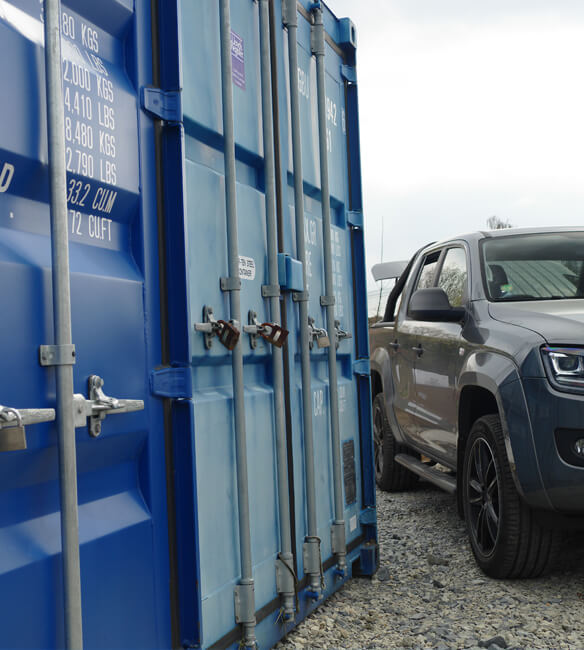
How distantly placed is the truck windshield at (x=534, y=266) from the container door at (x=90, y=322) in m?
2.90

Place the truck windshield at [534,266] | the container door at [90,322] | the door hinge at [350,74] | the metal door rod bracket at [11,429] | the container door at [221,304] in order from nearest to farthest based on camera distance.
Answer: the metal door rod bracket at [11,429] → the container door at [90,322] → the container door at [221,304] → the door hinge at [350,74] → the truck windshield at [534,266]

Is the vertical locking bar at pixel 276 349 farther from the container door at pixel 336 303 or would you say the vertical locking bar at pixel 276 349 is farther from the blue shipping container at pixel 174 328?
the container door at pixel 336 303

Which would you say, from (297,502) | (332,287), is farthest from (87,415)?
(332,287)

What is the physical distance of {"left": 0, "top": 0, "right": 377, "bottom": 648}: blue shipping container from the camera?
2133 millimetres

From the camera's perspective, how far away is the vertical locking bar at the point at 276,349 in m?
3.50

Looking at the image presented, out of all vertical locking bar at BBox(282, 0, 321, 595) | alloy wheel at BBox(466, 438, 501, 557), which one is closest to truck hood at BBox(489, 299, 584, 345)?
alloy wheel at BBox(466, 438, 501, 557)

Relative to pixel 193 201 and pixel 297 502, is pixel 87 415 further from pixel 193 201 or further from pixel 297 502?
pixel 297 502

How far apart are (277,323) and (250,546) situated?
3.10 ft

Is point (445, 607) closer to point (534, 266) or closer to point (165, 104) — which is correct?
point (534, 266)

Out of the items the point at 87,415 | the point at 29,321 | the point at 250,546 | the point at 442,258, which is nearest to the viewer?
the point at 29,321

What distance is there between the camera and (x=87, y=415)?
2.28 meters

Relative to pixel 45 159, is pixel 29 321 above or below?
below

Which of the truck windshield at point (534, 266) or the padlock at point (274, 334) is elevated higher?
the truck windshield at point (534, 266)

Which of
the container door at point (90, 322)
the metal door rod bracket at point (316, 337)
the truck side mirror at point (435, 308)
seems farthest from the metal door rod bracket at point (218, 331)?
the truck side mirror at point (435, 308)
